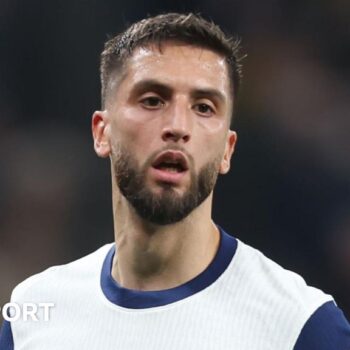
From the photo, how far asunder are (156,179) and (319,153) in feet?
5.93

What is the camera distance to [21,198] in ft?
11.9

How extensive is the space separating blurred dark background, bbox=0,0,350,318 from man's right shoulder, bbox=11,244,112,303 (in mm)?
1224

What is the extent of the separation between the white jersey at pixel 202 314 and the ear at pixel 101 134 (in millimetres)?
294

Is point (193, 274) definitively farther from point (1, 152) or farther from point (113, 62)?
point (1, 152)

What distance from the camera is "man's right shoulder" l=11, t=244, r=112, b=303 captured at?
2141mm

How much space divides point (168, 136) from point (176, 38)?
0.25 meters

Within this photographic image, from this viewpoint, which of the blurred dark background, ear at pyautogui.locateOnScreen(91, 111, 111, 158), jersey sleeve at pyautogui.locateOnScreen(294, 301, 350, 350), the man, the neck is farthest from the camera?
the blurred dark background

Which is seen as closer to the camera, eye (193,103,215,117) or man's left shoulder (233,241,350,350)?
man's left shoulder (233,241,350,350)

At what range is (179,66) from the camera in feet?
6.23

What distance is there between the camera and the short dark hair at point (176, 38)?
196 centimetres

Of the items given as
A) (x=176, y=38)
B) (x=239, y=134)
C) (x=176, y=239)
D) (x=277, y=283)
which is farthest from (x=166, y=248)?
(x=239, y=134)

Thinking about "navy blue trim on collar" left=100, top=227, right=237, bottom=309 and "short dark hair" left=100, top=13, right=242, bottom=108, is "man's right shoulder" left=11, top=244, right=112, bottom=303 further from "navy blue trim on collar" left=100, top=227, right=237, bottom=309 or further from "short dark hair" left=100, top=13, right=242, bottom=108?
"short dark hair" left=100, top=13, right=242, bottom=108

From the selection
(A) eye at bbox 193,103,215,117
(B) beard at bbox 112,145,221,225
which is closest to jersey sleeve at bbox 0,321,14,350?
(B) beard at bbox 112,145,221,225

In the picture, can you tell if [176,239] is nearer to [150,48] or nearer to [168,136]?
[168,136]
